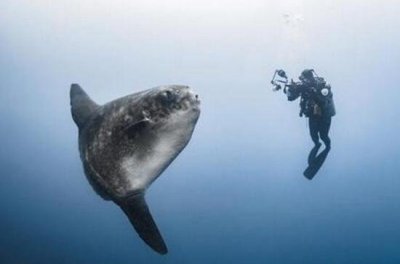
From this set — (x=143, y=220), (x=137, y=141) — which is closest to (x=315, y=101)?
(x=143, y=220)

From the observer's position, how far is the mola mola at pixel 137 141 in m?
3.45

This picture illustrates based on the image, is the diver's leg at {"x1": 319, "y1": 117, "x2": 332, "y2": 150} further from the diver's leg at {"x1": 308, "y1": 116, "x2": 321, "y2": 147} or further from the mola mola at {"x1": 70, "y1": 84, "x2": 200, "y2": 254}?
the mola mola at {"x1": 70, "y1": 84, "x2": 200, "y2": 254}

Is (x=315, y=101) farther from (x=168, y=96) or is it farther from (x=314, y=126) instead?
(x=168, y=96)

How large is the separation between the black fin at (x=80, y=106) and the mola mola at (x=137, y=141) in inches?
19.8

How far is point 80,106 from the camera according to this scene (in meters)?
4.47

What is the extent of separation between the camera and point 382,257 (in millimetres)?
92500

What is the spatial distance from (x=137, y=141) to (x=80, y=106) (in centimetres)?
126

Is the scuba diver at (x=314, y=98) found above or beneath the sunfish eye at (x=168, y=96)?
above

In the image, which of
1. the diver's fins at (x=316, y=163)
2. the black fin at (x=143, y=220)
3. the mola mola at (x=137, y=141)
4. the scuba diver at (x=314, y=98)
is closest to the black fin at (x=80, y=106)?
the mola mola at (x=137, y=141)

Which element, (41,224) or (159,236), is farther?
(41,224)

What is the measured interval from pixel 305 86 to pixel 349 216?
410ft

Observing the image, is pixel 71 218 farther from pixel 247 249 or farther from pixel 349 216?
pixel 349 216

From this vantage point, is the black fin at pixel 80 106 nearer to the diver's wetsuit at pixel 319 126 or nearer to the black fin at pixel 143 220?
the black fin at pixel 143 220

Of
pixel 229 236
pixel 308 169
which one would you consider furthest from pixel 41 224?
pixel 308 169
